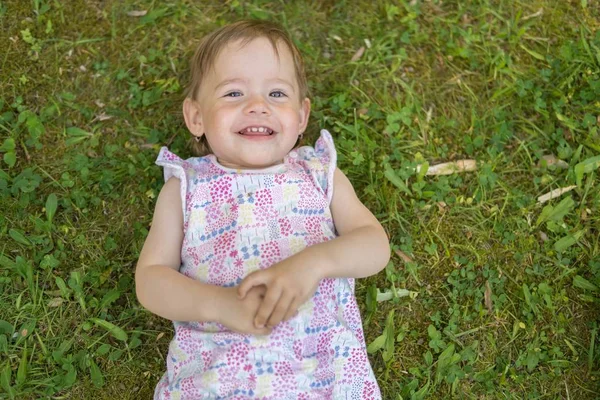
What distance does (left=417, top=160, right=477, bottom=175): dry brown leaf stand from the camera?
3.48 meters

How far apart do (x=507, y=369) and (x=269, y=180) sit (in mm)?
1499

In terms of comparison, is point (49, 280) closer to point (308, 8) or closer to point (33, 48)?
point (33, 48)

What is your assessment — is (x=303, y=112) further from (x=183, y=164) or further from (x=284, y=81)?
(x=183, y=164)

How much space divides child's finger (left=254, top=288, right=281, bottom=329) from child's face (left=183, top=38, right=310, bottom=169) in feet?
2.20

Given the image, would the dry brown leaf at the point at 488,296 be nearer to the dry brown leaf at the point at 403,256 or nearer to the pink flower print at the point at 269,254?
the dry brown leaf at the point at 403,256

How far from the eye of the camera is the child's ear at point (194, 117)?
301 cm

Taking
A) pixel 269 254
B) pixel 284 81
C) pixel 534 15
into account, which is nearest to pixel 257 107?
pixel 284 81

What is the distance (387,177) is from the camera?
337 cm

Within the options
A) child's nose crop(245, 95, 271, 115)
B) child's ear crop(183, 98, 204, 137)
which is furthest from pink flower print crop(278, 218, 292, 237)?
child's ear crop(183, 98, 204, 137)

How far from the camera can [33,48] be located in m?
3.51

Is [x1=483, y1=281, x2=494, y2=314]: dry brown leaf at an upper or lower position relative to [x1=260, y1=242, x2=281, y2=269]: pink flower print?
lower

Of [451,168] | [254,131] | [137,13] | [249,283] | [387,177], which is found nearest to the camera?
[249,283]

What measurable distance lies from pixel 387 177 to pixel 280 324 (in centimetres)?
110

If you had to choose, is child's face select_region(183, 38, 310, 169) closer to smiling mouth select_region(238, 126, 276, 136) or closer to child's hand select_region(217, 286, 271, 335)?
smiling mouth select_region(238, 126, 276, 136)
